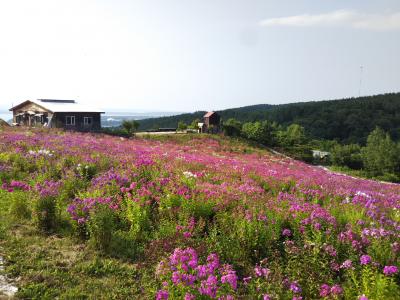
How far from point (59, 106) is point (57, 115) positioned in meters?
3.40

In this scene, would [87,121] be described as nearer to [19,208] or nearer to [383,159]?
[19,208]

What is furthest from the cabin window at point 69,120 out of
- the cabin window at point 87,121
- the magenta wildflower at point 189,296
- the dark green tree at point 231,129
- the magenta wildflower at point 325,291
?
the magenta wildflower at point 325,291

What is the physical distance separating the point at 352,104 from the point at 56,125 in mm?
157392

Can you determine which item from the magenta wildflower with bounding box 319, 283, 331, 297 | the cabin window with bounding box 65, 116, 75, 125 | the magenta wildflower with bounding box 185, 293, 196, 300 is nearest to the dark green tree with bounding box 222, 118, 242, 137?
the cabin window with bounding box 65, 116, 75, 125

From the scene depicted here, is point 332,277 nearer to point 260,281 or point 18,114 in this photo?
point 260,281

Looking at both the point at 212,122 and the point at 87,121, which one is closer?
the point at 87,121

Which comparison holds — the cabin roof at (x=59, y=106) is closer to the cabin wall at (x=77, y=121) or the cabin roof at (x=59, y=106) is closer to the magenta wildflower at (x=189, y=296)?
the cabin wall at (x=77, y=121)

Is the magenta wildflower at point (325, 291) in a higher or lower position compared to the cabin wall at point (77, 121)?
lower

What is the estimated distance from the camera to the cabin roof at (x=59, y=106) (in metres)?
44.8

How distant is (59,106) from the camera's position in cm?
4675

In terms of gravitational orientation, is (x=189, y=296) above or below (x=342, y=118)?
below

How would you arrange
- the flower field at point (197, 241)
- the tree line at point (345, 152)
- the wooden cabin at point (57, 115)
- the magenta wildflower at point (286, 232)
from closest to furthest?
the flower field at point (197, 241) → the magenta wildflower at point (286, 232) → the wooden cabin at point (57, 115) → the tree line at point (345, 152)

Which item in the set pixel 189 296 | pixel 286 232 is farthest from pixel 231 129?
pixel 189 296

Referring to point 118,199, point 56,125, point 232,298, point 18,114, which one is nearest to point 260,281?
point 232,298
